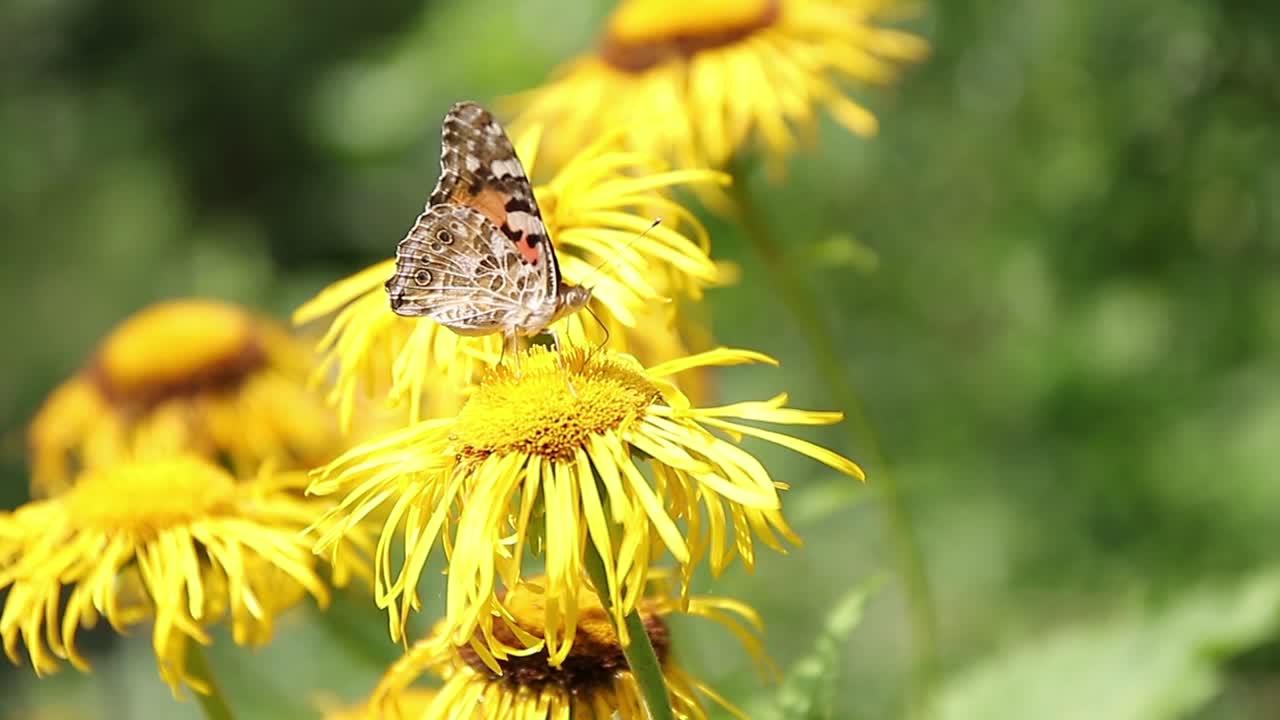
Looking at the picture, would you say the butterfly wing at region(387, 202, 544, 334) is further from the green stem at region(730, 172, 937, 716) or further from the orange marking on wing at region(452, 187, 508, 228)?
the green stem at region(730, 172, 937, 716)

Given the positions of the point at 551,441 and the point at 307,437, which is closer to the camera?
the point at 551,441

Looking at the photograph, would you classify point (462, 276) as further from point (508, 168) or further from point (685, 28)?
point (685, 28)

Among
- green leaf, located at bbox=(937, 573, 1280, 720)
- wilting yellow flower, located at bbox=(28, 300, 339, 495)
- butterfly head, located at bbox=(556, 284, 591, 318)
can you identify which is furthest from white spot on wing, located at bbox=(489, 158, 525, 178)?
wilting yellow flower, located at bbox=(28, 300, 339, 495)

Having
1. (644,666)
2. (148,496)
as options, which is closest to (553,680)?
(644,666)

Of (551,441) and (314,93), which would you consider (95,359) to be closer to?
(551,441)

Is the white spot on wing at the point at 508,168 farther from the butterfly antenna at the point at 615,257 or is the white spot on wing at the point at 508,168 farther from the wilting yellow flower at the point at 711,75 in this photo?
the wilting yellow flower at the point at 711,75

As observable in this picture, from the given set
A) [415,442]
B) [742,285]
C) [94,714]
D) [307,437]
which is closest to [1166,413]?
[742,285]
